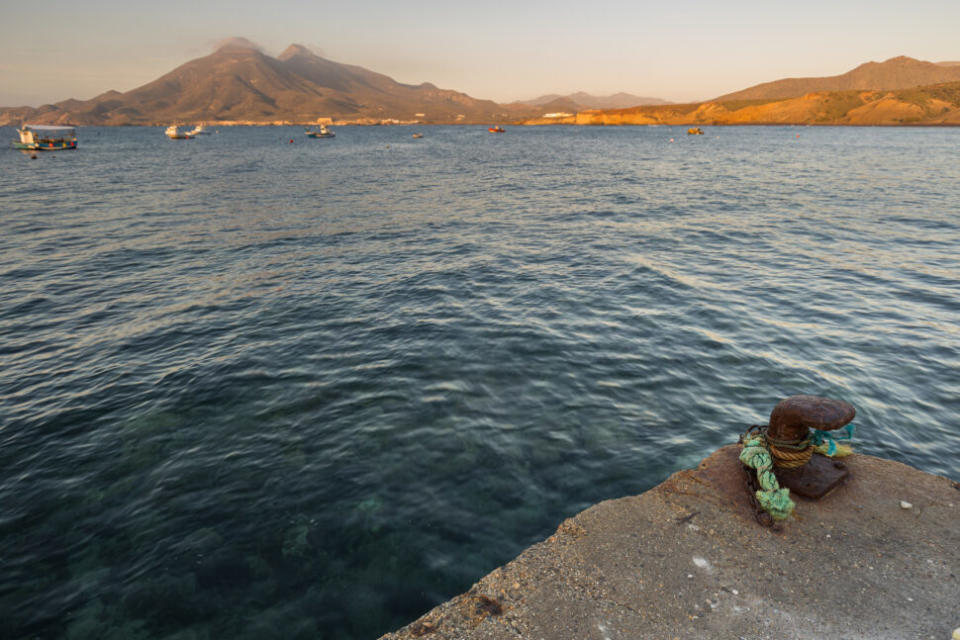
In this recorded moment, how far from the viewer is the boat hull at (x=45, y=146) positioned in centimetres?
9162

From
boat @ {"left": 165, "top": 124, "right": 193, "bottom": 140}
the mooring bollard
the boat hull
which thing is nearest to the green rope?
the mooring bollard

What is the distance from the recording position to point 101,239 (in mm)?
29438

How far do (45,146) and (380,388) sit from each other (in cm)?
12551

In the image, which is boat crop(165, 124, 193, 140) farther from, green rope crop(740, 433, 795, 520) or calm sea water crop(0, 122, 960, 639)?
green rope crop(740, 433, 795, 520)

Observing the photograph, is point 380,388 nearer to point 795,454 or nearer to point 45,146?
point 795,454

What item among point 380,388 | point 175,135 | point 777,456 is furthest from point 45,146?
point 777,456

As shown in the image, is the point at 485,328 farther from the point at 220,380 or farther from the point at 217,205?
the point at 217,205

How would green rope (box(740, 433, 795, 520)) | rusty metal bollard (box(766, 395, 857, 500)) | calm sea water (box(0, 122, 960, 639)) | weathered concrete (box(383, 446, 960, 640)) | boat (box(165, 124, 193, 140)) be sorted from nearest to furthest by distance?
weathered concrete (box(383, 446, 960, 640)) < green rope (box(740, 433, 795, 520)) < rusty metal bollard (box(766, 395, 857, 500)) < calm sea water (box(0, 122, 960, 639)) < boat (box(165, 124, 193, 140))

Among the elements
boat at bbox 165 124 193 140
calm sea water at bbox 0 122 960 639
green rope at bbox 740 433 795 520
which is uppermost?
boat at bbox 165 124 193 140

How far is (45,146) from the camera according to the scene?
95.1m

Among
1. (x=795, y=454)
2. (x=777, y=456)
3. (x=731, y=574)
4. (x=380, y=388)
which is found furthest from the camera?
(x=380, y=388)

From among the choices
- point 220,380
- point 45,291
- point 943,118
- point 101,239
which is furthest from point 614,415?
point 943,118

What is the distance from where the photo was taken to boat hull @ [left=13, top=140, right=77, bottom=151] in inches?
3607

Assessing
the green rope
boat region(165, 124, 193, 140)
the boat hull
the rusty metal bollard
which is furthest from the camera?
boat region(165, 124, 193, 140)
